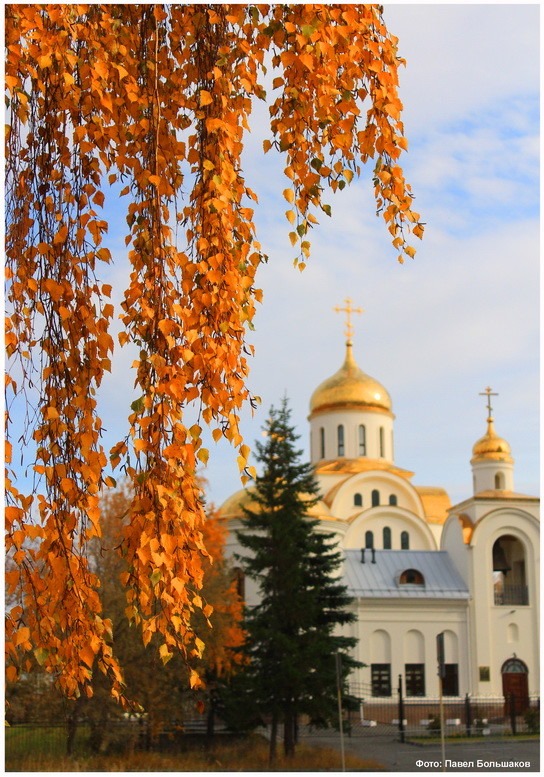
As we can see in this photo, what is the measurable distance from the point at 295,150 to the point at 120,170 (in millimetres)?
678

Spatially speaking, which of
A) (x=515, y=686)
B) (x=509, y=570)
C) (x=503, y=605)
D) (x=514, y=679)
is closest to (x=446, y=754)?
(x=515, y=686)

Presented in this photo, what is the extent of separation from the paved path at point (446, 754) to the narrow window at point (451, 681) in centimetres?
733

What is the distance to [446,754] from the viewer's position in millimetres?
18203

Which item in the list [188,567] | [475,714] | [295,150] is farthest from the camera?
[475,714]

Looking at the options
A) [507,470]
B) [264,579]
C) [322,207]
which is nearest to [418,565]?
[507,470]

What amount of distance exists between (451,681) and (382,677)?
2.10 metres

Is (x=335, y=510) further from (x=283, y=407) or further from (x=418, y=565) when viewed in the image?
(x=283, y=407)

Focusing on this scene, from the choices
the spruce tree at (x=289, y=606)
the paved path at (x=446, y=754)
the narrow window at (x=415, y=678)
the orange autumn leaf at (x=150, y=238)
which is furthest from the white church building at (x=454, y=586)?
the orange autumn leaf at (x=150, y=238)

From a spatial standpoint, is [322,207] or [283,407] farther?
[283,407]

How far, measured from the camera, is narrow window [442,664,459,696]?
99.6 feet

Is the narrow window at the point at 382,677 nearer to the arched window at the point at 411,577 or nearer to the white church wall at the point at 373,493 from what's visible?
the arched window at the point at 411,577

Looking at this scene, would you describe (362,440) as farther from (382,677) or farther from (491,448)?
(382,677)

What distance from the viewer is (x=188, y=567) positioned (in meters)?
3.56

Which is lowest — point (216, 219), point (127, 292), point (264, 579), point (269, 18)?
point (264, 579)
